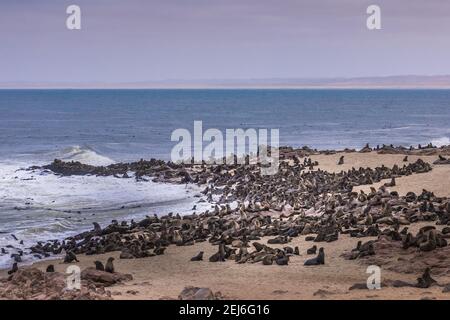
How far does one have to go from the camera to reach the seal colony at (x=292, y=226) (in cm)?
2016

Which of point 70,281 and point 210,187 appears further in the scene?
point 210,187

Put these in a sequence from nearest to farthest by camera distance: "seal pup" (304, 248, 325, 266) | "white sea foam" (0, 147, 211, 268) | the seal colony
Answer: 1. "seal pup" (304, 248, 325, 266)
2. the seal colony
3. "white sea foam" (0, 147, 211, 268)

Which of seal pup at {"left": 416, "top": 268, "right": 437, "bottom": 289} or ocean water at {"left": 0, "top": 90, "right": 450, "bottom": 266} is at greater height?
seal pup at {"left": 416, "top": 268, "right": 437, "bottom": 289}

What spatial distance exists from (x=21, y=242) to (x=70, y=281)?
9714 mm

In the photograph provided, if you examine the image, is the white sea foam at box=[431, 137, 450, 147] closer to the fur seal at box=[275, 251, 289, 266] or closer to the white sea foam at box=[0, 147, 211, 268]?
the white sea foam at box=[0, 147, 211, 268]

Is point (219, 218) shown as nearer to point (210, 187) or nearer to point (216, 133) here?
point (210, 187)

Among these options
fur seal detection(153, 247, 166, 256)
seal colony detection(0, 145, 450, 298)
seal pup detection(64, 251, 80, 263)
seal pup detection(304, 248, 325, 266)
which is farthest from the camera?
fur seal detection(153, 247, 166, 256)

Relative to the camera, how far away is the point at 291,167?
39812 millimetres

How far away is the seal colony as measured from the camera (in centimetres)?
2016

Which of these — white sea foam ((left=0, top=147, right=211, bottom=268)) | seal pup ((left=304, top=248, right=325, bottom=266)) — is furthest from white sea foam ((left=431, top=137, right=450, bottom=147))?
seal pup ((left=304, top=248, right=325, bottom=266))

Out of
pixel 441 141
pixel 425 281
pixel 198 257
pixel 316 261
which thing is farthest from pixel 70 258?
pixel 441 141

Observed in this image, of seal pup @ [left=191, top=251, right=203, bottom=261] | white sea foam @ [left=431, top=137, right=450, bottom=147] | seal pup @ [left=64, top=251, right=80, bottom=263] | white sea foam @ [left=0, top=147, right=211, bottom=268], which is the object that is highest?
white sea foam @ [left=431, top=137, right=450, bottom=147]

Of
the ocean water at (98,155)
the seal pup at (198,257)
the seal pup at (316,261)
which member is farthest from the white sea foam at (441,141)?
the seal pup at (316,261)
